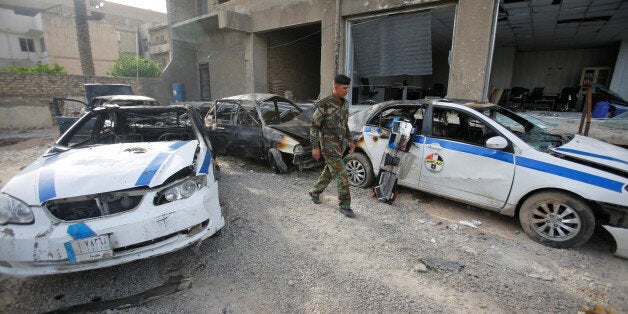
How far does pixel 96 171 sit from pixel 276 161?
10.4ft

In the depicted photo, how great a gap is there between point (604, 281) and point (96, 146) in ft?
17.1

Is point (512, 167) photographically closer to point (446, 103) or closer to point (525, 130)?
point (525, 130)

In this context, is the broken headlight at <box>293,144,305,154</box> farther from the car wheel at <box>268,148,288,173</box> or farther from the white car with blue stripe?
the white car with blue stripe

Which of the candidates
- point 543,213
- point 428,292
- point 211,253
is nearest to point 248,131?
point 211,253

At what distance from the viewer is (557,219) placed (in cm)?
315

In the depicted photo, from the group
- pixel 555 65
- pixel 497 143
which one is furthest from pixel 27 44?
pixel 555 65

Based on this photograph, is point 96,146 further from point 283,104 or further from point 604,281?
point 604,281

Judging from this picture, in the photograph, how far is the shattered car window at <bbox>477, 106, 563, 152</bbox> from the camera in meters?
3.55

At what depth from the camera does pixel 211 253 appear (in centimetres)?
300

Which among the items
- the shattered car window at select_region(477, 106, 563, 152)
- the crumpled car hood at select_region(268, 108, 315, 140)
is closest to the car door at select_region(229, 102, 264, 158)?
the crumpled car hood at select_region(268, 108, 315, 140)

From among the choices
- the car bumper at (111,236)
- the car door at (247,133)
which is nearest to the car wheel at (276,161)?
the car door at (247,133)

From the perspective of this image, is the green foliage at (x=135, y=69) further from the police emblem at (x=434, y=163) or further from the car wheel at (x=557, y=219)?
the car wheel at (x=557, y=219)

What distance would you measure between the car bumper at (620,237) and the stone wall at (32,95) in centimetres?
1667

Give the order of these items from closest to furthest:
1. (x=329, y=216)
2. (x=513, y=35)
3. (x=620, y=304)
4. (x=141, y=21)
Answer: (x=620, y=304), (x=329, y=216), (x=513, y=35), (x=141, y=21)
